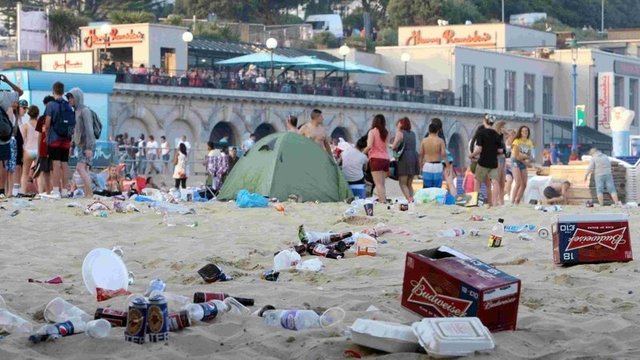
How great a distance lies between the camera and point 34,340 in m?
5.98

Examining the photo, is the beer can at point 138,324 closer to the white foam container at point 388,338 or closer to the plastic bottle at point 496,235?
the white foam container at point 388,338

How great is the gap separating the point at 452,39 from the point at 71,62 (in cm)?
3024

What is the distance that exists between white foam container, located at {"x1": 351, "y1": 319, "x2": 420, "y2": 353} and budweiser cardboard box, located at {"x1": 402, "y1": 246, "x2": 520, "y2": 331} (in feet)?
2.46

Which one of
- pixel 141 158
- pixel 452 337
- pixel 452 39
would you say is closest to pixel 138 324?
pixel 452 337

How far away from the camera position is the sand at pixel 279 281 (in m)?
5.93

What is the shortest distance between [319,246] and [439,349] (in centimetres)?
413

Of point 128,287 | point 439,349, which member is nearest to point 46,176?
point 128,287

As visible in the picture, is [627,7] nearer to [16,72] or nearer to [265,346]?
[16,72]

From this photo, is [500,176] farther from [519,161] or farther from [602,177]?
[602,177]

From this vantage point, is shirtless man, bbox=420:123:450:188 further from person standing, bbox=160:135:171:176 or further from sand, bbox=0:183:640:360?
person standing, bbox=160:135:171:176

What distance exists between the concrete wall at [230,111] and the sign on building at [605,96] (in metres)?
9.90

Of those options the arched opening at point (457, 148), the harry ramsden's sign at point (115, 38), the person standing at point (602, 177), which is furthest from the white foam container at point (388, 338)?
the arched opening at point (457, 148)

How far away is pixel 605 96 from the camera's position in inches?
2574

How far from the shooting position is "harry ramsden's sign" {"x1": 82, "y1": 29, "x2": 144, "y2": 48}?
50219mm
